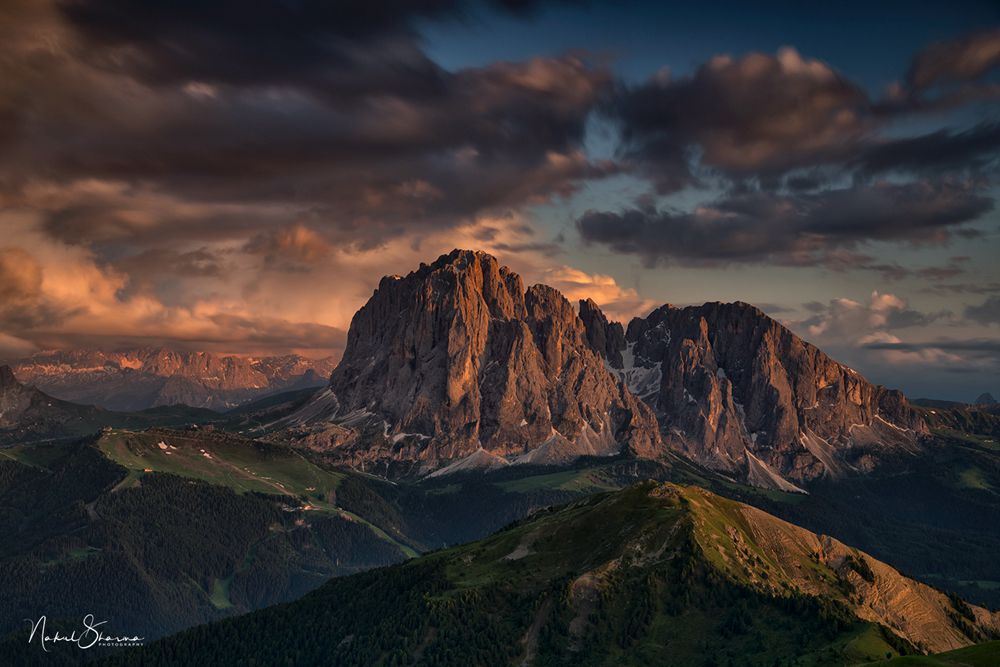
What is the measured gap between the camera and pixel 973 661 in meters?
183

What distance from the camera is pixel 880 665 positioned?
187375 mm

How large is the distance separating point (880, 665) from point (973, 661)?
633 inches
